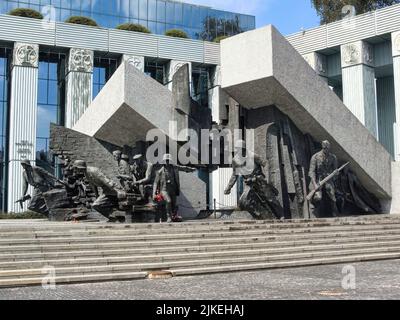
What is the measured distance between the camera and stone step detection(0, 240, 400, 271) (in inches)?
303

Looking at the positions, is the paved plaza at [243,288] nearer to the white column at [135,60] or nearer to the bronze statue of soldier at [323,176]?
the bronze statue of soldier at [323,176]

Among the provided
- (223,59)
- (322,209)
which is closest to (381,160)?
(322,209)

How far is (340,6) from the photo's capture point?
30469 mm

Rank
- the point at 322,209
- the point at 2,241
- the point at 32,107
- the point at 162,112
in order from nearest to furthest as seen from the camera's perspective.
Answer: the point at 2,241
the point at 322,209
the point at 162,112
the point at 32,107

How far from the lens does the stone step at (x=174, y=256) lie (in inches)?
303

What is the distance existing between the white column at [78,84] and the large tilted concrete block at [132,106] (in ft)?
33.7

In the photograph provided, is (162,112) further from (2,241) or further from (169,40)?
(169,40)

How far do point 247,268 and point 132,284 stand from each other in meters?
2.10

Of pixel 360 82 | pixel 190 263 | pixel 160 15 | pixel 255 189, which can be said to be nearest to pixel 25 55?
pixel 160 15

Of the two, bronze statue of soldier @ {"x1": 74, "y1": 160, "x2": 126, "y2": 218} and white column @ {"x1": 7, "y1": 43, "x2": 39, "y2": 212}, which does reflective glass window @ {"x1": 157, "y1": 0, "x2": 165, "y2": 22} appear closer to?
white column @ {"x1": 7, "y1": 43, "x2": 39, "y2": 212}

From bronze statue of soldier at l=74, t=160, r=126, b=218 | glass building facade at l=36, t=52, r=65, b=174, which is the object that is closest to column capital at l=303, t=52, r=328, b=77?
glass building facade at l=36, t=52, r=65, b=174

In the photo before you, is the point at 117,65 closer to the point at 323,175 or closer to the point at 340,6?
the point at 340,6

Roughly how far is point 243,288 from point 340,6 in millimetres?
26898

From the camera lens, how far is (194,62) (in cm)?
2888
